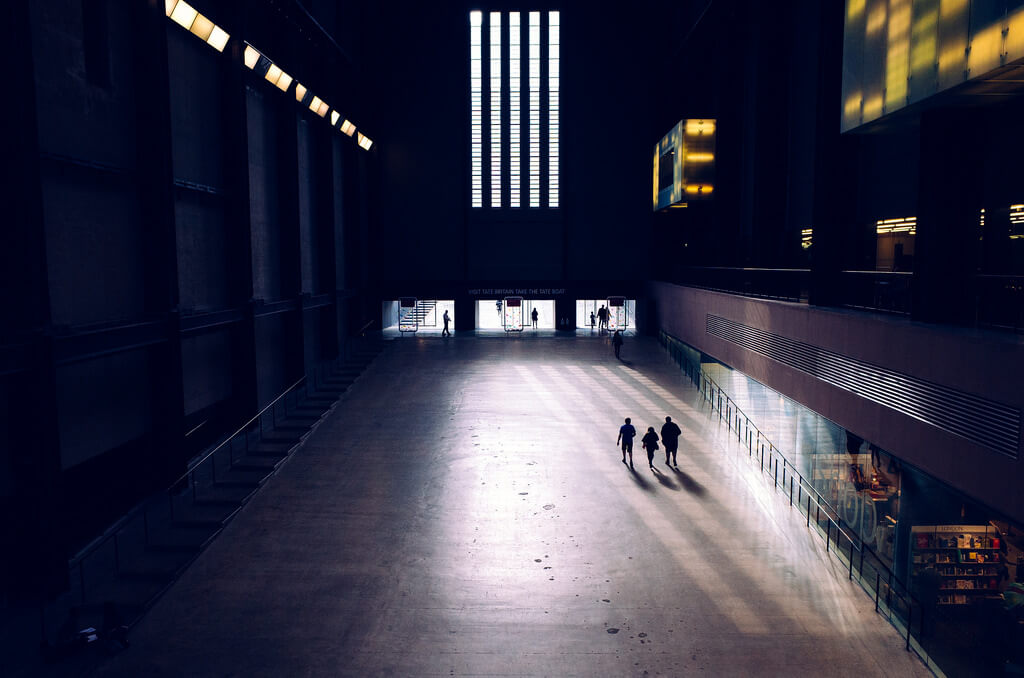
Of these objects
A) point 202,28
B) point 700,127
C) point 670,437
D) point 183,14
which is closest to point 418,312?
point 700,127

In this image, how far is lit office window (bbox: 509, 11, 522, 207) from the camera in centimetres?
3938

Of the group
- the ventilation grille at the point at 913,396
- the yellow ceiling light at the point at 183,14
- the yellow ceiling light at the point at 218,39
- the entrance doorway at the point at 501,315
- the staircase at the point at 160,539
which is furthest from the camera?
the entrance doorway at the point at 501,315

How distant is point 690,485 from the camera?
1534 centimetres

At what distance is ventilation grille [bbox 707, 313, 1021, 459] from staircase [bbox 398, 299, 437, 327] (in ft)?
88.8

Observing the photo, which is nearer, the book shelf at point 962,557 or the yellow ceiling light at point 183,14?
the book shelf at point 962,557

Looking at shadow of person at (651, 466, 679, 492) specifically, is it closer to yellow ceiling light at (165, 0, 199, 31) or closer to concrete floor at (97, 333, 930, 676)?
concrete floor at (97, 333, 930, 676)

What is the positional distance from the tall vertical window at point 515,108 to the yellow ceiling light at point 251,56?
2066cm

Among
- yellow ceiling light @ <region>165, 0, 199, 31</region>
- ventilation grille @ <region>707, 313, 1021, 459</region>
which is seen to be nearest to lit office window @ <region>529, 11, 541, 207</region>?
ventilation grille @ <region>707, 313, 1021, 459</region>

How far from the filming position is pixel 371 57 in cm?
3825

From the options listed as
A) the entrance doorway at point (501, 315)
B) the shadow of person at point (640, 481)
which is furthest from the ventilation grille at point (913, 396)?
the entrance doorway at point (501, 315)

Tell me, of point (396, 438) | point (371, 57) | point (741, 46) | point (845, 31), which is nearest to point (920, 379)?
point (845, 31)

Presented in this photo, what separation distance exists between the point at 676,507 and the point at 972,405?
622 centimetres

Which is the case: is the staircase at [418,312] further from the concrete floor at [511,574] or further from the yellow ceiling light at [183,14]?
the yellow ceiling light at [183,14]

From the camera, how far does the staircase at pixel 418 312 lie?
137 ft
